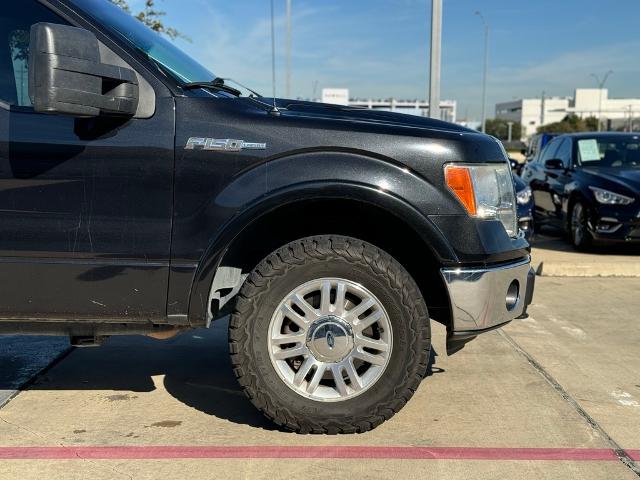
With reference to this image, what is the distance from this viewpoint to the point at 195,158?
3105 millimetres

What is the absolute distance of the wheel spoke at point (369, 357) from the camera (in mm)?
3234

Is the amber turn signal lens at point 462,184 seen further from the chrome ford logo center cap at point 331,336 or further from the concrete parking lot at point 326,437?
the concrete parking lot at point 326,437

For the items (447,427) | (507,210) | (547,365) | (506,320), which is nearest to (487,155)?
(507,210)

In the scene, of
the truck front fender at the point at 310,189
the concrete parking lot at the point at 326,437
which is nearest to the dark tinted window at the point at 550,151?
the concrete parking lot at the point at 326,437

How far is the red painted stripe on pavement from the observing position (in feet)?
10.1

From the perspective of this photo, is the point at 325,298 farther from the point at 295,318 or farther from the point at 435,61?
the point at 435,61

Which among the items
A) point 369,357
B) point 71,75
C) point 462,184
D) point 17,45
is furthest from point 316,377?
point 17,45

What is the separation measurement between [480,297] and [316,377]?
88 cm

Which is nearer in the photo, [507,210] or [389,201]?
[389,201]

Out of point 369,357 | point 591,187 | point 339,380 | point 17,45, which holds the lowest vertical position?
point 339,380

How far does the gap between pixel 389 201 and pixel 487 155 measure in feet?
1.98

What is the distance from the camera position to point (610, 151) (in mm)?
9391

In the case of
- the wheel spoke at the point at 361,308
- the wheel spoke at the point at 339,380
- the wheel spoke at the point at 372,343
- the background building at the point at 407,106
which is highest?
the background building at the point at 407,106

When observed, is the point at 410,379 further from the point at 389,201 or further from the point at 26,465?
the point at 26,465
